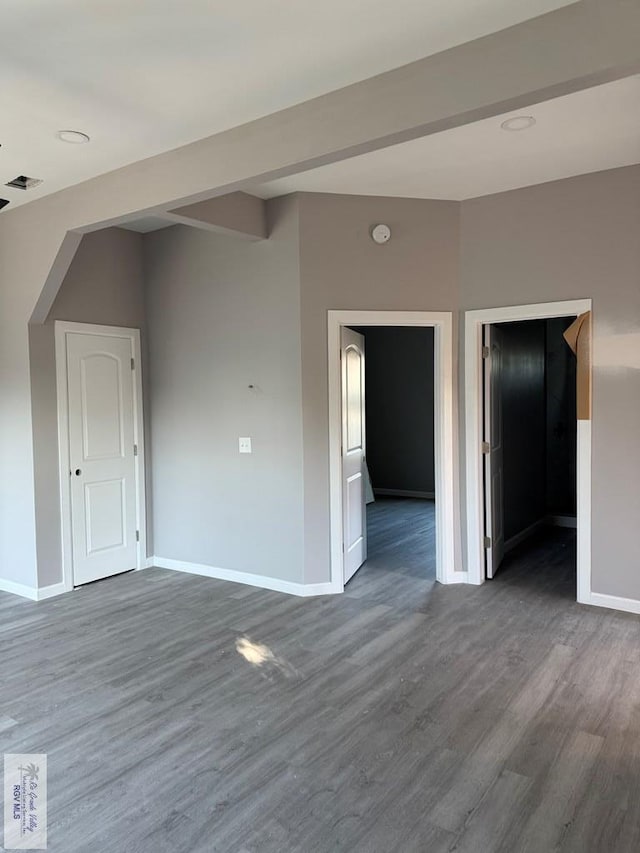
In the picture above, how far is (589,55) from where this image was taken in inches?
79.7

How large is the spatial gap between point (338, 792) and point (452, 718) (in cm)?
74

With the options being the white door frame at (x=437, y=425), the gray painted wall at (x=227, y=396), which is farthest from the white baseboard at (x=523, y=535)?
the gray painted wall at (x=227, y=396)

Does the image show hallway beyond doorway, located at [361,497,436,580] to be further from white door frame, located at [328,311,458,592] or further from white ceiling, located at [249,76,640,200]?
white ceiling, located at [249,76,640,200]

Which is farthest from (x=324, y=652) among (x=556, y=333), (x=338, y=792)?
(x=556, y=333)

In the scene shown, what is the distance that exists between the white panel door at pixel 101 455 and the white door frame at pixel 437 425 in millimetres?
1887

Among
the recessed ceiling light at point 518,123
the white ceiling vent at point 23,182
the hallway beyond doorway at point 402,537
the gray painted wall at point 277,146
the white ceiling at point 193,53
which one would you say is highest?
the recessed ceiling light at point 518,123

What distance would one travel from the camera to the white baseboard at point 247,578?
4.48m

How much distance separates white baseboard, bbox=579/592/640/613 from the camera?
13.2ft

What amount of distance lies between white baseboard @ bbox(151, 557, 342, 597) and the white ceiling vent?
3087 millimetres

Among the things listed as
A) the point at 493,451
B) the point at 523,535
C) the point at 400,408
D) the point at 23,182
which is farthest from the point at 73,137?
the point at 400,408

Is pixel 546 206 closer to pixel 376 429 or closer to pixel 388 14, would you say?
pixel 388 14

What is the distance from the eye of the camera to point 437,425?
4.61 meters

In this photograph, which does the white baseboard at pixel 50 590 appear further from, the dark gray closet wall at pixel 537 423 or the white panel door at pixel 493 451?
the dark gray closet wall at pixel 537 423

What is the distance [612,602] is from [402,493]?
491 centimetres
